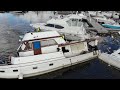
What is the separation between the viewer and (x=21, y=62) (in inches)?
524

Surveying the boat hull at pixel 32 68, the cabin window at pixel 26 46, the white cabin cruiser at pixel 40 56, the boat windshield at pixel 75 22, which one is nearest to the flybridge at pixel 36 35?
the white cabin cruiser at pixel 40 56

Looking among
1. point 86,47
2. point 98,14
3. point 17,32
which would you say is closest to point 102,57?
point 86,47

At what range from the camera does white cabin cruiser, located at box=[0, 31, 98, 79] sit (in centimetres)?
1326

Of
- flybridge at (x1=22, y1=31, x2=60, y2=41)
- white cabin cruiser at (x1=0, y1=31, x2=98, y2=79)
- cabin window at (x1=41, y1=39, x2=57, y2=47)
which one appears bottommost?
white cabin cruiser at (x1=0, y1=31, x2=98, y2=79)

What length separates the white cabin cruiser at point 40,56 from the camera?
1326cm

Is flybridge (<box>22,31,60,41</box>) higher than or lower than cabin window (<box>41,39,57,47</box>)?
higher

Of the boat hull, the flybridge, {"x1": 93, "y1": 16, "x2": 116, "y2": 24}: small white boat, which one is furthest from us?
{"x1": 93, "y1": 16, "x2": 116, "y2": 24}: small white boat

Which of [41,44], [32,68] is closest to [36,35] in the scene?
[41,44]

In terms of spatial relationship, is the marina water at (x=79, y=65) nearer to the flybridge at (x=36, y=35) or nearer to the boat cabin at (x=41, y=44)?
the boat cabin at (x=41, y=44)

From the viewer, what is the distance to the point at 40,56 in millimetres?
13844

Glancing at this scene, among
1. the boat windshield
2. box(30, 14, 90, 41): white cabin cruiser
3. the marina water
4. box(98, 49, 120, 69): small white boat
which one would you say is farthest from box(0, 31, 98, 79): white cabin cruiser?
the boat windshield

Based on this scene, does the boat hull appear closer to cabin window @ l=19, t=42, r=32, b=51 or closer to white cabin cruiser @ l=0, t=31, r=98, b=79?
white cabin cruiser @ l=0, t=31, r=98, b=79
